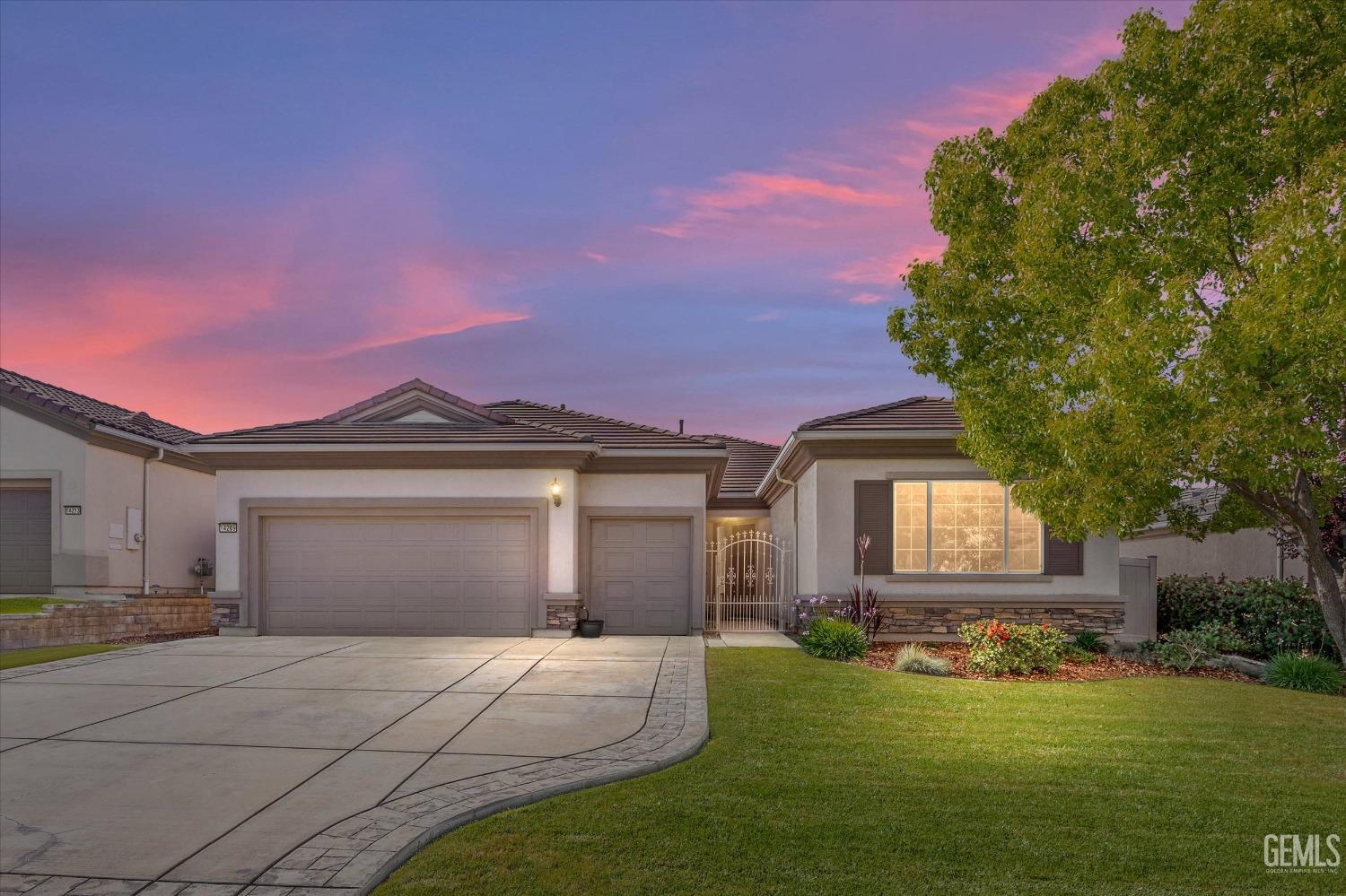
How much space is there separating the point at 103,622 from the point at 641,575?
9932 mm

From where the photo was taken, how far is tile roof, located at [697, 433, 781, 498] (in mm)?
23531

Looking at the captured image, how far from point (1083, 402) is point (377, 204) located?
1237 cm

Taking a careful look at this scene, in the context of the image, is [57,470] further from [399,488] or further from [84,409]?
[399,488]

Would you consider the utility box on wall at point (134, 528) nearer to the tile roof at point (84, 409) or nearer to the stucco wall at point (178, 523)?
the stucco wall at point (178, 523)

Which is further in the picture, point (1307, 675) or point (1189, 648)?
point (1189, 648)

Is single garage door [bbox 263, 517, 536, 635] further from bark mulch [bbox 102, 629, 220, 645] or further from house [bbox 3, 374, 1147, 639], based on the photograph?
bark mulch [bbox 102, 629, 220, 645]

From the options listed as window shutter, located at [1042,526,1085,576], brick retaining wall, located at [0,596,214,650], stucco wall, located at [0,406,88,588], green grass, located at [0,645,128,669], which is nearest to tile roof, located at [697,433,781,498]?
window shutter, located at [1042,526,1085,576]

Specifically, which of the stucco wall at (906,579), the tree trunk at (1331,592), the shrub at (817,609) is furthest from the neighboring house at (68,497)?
the tree trunk at (1331,592)

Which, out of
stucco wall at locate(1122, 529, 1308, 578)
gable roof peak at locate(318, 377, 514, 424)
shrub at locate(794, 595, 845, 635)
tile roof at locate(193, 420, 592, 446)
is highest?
gable roof peak at locate(318, 377, 514, 424)

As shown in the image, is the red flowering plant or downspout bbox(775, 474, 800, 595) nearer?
the red flowering plant

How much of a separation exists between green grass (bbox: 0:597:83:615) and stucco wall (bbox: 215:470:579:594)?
9.31 ft

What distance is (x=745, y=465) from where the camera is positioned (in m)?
26.2

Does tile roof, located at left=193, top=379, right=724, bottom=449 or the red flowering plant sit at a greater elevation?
tile roof, located at left=193, top=379, right=724, bottom=449

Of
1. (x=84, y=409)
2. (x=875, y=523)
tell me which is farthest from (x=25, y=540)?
(x=875, y=523)
